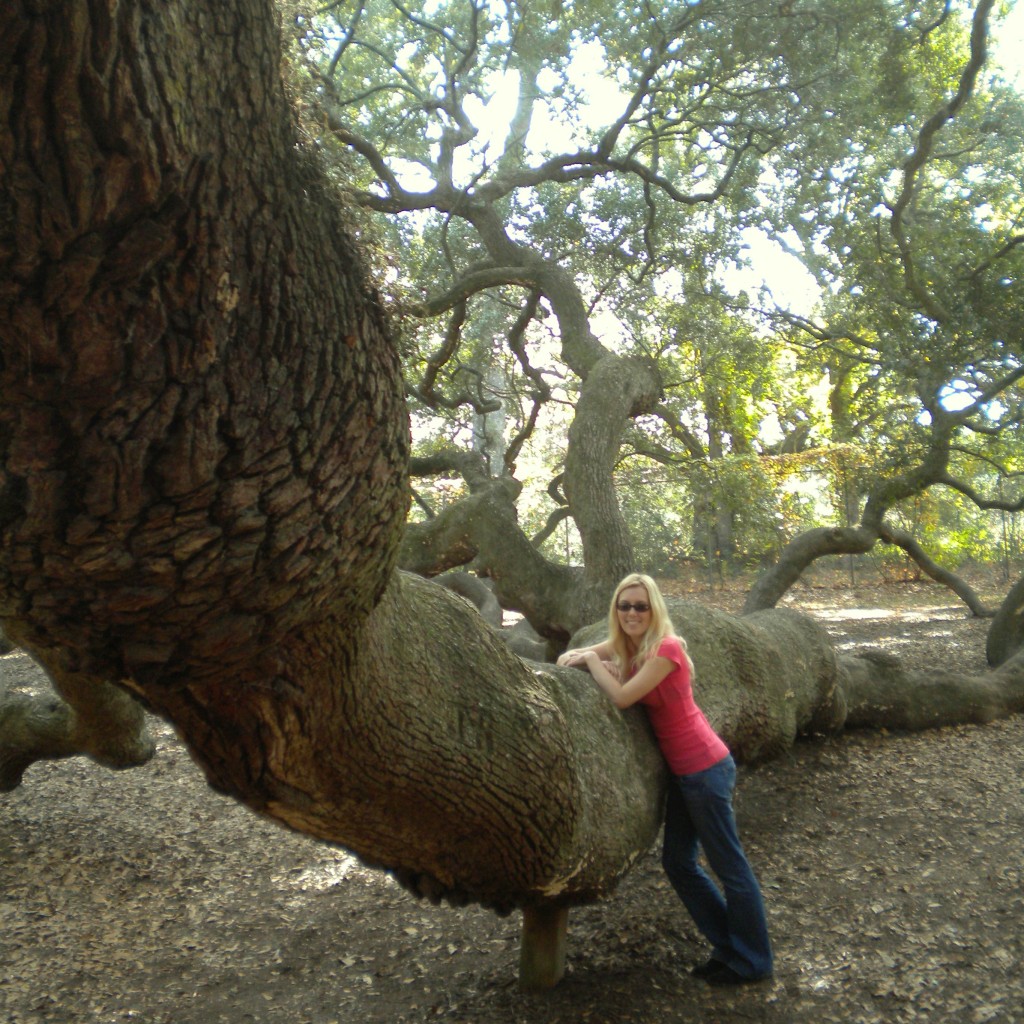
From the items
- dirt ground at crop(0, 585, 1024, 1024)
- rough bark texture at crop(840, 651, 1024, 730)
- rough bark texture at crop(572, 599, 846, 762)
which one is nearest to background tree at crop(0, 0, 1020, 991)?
dirt ground at crop(0, 585, 1024, 1024)

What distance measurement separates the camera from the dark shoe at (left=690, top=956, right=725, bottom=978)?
3.33 m

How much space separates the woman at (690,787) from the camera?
3254 millimetres

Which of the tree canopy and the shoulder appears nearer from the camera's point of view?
the shoulder

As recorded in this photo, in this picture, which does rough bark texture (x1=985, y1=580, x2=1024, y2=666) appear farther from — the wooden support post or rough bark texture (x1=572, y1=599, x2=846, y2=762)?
the wooden support post

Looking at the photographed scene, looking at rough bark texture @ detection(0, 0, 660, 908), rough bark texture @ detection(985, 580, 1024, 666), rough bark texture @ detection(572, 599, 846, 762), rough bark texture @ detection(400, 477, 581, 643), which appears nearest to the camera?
rough bark texture @ detection(0, 0, 660, 908)

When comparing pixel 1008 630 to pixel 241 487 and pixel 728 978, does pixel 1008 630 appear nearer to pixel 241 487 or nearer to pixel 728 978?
pixel 728 978

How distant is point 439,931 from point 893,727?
3872mm

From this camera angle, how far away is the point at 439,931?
4.04 m

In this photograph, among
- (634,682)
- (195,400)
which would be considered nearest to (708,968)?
(634,682)

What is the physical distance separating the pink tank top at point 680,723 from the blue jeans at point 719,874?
0.04 metres

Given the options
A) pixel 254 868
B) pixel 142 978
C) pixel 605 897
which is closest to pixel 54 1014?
pixel 142 978

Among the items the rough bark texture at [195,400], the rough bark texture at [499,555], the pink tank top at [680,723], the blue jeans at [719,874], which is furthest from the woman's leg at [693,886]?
the rough bark texture at [499,555]

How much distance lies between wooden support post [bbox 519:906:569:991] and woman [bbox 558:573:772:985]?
45 cm

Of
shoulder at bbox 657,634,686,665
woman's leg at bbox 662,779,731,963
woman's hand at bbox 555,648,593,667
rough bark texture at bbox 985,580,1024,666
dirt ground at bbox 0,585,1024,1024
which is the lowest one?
dirt ground at bbox 0,585,1024,1024
